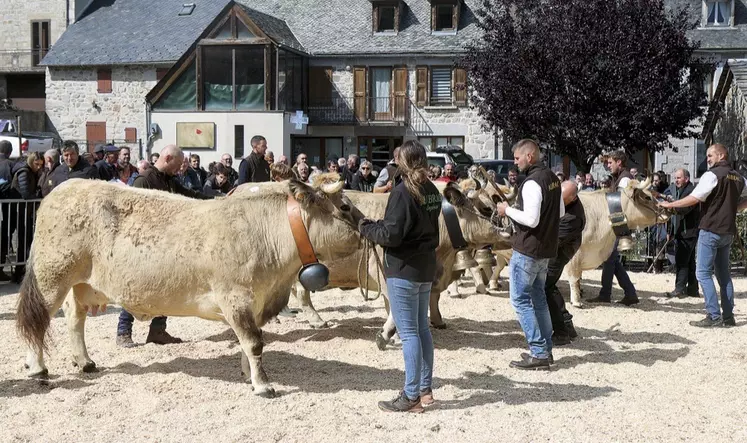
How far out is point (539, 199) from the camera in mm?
7227

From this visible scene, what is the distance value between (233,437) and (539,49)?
83.0 feet

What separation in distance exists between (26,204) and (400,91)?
26235mm

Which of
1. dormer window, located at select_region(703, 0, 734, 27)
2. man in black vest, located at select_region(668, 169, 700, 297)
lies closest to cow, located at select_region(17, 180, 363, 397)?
man in black vest, located at select_region(668, 169, 700, 297)

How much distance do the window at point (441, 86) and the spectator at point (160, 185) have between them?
2927 cm

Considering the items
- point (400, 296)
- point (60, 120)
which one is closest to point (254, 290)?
point (400, 296)

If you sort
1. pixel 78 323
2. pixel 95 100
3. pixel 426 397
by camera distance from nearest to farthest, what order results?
pixel 426 397 < pixel 78 323 < pixel 95 100

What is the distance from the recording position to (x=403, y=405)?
6176 mm

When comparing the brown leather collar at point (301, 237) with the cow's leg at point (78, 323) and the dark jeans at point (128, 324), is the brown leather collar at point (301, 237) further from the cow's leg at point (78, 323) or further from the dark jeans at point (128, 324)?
the dark jeans at point (128, 324)

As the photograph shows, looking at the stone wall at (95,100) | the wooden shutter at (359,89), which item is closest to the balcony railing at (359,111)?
the wooden shutter at (359,89)

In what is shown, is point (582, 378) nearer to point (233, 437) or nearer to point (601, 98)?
point (233, 437)

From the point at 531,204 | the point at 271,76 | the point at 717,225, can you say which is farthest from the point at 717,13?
the point at 531,204

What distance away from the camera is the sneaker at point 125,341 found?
27.0ft

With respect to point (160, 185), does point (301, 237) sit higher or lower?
lower

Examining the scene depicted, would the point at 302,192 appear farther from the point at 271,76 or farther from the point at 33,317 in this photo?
the point at 271,76
